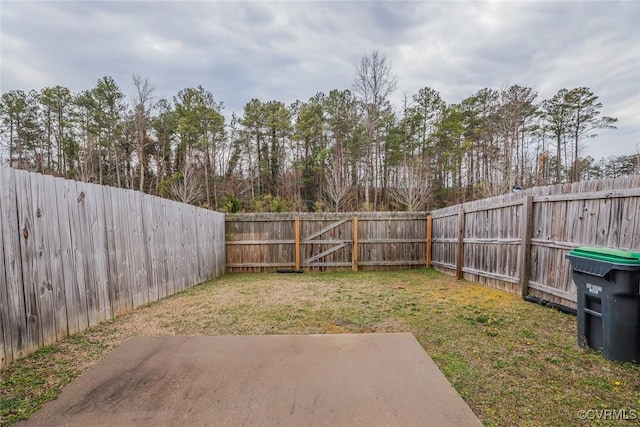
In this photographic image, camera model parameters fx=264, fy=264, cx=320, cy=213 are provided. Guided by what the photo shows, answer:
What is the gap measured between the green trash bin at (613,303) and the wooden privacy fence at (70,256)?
15.7 ft

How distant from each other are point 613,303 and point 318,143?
16.5 meters

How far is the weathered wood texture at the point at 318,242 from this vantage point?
25.2 feet

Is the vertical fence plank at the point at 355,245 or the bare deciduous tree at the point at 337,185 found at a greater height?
the bare deciduous tree at the point at 337,185

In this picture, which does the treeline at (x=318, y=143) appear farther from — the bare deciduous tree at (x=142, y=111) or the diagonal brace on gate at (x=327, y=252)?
the diagonal brace on gate at (x=327, y=252)

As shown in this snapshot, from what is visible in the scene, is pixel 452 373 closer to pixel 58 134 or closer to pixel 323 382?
pixel 323 382

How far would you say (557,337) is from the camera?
271 cm

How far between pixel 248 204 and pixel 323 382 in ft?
52.3

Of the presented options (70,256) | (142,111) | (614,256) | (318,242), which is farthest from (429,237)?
(142,111)

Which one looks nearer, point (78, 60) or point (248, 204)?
point (78, 60)

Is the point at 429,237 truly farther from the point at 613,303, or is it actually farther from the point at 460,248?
the point at 613,303

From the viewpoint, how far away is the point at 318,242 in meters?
7.70

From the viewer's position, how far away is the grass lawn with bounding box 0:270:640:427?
1.66 m

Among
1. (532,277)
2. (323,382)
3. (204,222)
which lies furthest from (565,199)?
(204,222)

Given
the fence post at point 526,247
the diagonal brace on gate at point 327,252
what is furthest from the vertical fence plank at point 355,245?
the fence post at point 526,247
